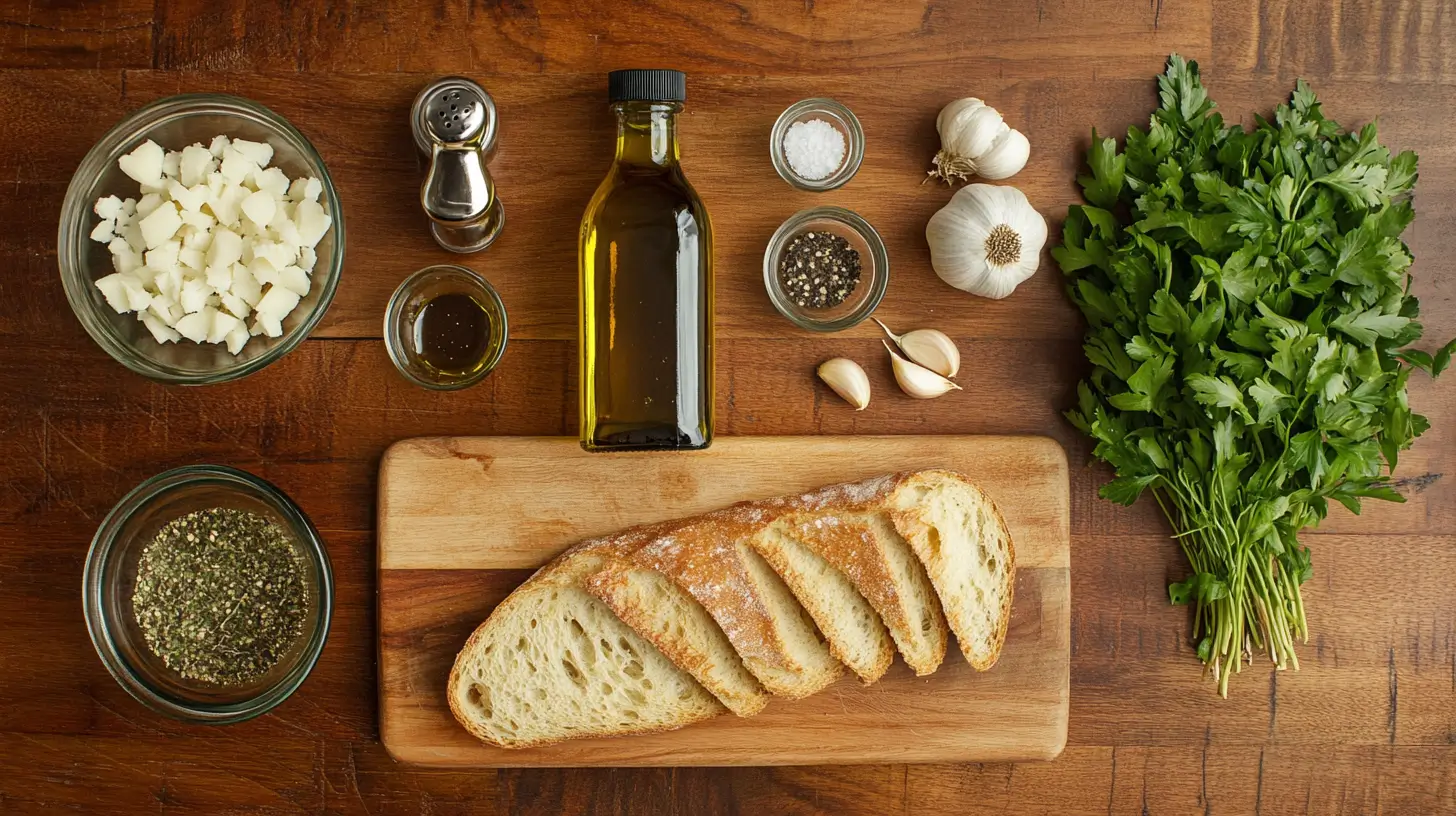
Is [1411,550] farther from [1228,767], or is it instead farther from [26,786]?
[26,786]

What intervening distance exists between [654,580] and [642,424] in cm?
32

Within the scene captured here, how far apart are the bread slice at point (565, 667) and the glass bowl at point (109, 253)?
0.73 meters

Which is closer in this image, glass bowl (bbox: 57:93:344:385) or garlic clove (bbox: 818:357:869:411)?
glass bowl (bbox: 57:93:344:385)

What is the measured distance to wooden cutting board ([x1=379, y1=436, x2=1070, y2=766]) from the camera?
192cm

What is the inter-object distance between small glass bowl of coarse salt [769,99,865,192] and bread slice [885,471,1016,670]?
673 millimetres

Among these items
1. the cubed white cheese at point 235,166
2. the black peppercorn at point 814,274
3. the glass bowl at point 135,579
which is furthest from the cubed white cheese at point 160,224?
the black peppercorn at point 814,274

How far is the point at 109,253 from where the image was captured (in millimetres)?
1854

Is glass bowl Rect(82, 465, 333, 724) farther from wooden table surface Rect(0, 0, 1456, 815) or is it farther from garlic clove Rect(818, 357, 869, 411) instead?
garlic clove Rect(818, 357, 869, 411)

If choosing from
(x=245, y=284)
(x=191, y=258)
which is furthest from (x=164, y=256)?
(x=245, y=284)

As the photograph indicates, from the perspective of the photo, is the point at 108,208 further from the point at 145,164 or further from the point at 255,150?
the point at 255,150

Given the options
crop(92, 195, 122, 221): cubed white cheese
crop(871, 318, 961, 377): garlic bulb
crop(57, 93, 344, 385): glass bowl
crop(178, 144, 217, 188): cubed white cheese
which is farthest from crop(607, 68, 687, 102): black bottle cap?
crop(92, 195, 122, 221): cubed white cheese

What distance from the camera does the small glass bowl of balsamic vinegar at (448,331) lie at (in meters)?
1.93

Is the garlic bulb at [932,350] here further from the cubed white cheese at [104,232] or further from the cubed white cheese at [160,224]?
the cubed white cheese at [104,232]

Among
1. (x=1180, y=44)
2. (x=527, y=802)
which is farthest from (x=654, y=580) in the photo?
(x=1180, y=44)
